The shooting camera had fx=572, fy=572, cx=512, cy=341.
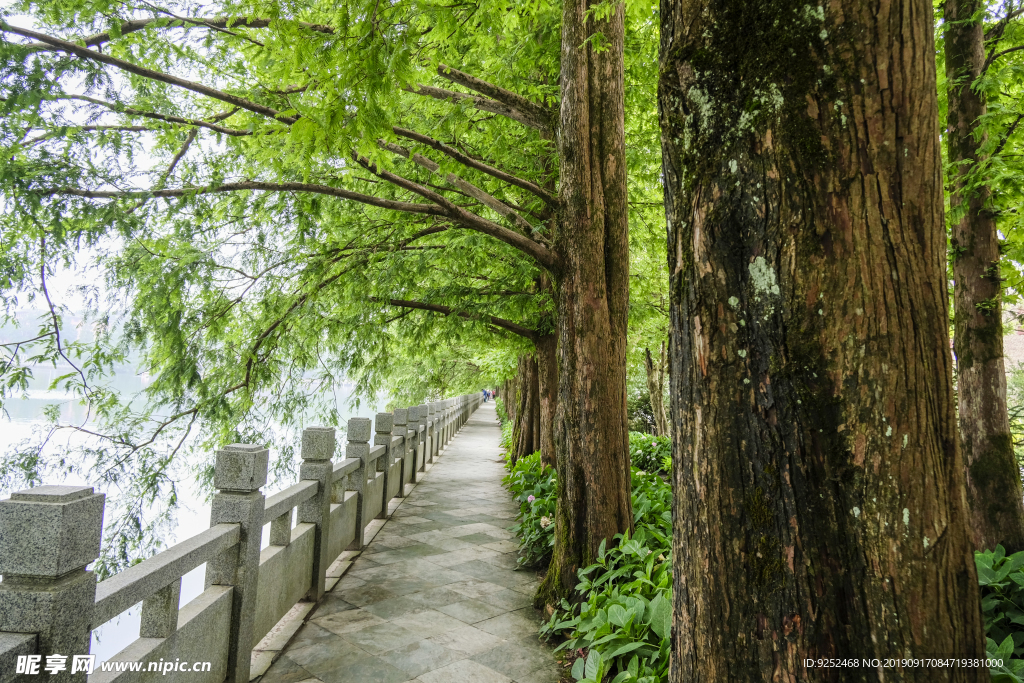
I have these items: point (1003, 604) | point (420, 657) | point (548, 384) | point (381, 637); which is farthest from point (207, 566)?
point (548, 384)

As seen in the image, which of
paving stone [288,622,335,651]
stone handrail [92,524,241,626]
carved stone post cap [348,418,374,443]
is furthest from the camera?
carved stone post cap [348,418,374,443]

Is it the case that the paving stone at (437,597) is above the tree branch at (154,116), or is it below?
below

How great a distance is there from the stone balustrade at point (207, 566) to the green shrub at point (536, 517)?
199 centimetres

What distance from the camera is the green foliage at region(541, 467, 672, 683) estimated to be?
3275mm

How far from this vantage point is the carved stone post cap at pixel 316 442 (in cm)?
520

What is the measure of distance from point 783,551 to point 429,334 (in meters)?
6.35

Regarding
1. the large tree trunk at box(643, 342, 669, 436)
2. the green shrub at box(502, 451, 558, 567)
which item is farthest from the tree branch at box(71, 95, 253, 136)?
the large tree trunk at box(643, 342, 669, 436)

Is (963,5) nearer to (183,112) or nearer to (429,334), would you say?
(429,334)

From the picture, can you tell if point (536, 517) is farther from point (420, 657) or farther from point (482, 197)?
point (482, 197)

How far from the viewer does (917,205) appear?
1.44 m

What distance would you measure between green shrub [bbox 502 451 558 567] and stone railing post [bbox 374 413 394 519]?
1981 mm

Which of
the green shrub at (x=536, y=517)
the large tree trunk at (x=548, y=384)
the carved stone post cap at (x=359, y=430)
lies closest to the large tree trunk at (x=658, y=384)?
the green shrub at (x=536, y=517)

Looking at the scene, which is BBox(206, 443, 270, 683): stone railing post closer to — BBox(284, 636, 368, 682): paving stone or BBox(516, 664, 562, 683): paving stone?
BBox(284, 636, 368, 682): paving stone

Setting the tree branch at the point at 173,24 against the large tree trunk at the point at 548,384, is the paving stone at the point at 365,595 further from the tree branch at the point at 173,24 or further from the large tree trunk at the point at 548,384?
the tree branch at the point at 173,24
